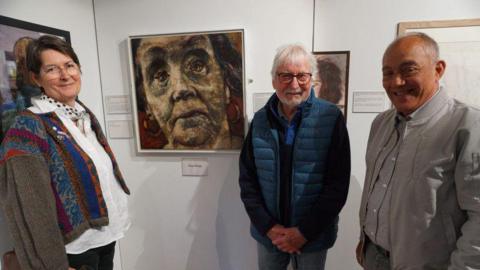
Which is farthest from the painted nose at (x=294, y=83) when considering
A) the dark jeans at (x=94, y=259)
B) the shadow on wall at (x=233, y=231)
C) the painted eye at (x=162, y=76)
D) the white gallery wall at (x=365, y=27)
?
the dark jeans at (x=94, y=259)

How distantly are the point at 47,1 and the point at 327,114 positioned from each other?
1642mm

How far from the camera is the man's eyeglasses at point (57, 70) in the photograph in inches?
39.2

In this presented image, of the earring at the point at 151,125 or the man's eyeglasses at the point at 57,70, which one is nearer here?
the man's eyeglasses at the point at 57,70

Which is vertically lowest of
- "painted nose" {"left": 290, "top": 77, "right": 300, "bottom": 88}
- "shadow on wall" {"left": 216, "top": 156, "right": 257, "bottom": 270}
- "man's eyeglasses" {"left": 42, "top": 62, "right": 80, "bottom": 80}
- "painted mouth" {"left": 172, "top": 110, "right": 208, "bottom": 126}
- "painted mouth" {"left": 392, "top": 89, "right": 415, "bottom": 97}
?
"shadow on wall" {"left": 216, "top": 156, "right": 257, "bottom": 270}

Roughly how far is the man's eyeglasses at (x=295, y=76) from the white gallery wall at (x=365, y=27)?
0.47m

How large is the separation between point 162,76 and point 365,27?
4.29 ft

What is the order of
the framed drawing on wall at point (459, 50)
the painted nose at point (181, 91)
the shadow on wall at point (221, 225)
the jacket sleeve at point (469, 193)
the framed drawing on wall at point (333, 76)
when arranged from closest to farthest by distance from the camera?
the jacket sleeve at point (469, 193) < the framed drawing on wall at point (459, 50) < the framed drawing on wall at point (333, 76) < the painted nose at point (181, 91) < the shadow on wall at point (221, 225)

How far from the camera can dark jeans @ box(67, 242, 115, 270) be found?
Result: 42.0 inches

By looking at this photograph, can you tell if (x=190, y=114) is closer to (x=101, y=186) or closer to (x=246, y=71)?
(x=246, y=71)

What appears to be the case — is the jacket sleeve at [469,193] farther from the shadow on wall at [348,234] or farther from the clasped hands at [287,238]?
the shadow on wall at [348,234]

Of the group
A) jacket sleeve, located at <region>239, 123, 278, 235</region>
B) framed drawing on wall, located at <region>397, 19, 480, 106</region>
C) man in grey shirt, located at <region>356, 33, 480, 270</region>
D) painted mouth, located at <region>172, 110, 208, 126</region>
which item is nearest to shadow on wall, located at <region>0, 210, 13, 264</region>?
painted mouth, located at <region>172, 110, 208, 126</region>

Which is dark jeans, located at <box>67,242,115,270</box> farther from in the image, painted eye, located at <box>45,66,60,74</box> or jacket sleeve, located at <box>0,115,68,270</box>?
painted eye, located at <box>45,66,60,74</box>

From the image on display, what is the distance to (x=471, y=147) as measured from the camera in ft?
2.44

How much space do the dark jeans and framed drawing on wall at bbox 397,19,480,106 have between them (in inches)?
78.9
